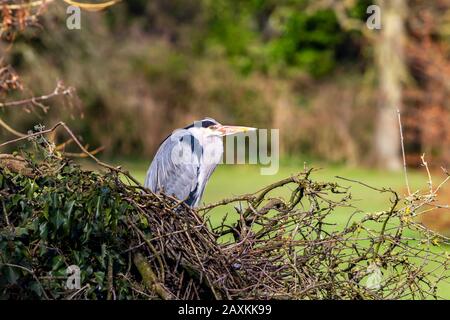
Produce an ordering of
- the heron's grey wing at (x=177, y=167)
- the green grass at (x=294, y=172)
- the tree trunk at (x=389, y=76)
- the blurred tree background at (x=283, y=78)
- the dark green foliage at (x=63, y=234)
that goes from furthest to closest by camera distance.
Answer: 1. the tree trunk at (x=389, y=76)
2. the blurred tree background at (x=283, y=78)
3. the green grass at (x=294, y=172)
4. the heron's grey wing at (x=177, y=167)
5. the dark green foliage at (x=63, y=234)

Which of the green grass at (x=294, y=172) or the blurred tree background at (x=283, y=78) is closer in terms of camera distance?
the green grass at (x=294, y=172)

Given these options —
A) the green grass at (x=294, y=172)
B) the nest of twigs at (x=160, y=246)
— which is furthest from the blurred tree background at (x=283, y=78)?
the nest of twigs at (x=160, y=246)

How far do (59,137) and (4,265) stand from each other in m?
19.1

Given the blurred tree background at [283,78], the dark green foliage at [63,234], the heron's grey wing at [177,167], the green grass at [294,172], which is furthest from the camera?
the blurred tree background at [283,78]

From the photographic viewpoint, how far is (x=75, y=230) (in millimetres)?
4684

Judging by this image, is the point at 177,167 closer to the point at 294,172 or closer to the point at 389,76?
the point at 294,172

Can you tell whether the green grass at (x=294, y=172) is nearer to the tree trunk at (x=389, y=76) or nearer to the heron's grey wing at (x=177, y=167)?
the tree trunk at (x=389, y=76)

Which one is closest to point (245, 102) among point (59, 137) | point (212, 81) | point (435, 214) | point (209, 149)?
point (212, 81)

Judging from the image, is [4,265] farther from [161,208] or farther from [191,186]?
[191,186]

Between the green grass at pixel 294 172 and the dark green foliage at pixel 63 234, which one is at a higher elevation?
the dark green foliage at pixel 63 234

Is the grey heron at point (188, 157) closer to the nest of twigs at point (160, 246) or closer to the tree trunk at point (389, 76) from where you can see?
the nest of twigs at point (160, 246)

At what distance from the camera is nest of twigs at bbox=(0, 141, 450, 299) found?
4625 mm

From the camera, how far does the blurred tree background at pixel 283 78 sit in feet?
80.4

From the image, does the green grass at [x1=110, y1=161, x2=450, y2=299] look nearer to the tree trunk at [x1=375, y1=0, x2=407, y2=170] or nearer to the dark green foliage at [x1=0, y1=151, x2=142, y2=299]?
the tree trunk at [x1=375, y1=0, x2=407, y2=170]
